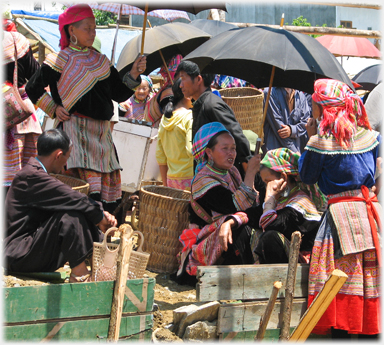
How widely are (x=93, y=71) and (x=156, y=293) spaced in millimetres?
2082

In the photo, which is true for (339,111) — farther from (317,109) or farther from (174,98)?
(174,98)

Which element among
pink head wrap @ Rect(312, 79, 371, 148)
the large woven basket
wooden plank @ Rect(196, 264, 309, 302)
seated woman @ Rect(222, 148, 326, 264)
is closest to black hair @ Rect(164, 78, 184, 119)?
the large woven basket

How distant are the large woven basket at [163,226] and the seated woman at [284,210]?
90cm

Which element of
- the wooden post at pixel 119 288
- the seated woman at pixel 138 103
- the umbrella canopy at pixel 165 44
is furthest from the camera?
the seated woman at pixel 138 103

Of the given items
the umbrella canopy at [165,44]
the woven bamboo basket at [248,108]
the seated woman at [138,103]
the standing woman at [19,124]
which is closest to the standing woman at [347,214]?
the woven bamboo basket at [248,108]

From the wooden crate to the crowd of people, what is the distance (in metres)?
0.71

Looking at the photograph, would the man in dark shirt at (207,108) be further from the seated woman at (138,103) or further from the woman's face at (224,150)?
the seated woman at (138,103)

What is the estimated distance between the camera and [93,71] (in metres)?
A: 4.62

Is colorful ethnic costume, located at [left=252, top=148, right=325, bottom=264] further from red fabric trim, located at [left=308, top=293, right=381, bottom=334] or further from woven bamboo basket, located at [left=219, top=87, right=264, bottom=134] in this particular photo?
woven bamboo basket, located at [left=219, top=87, right=264, bottom=134]

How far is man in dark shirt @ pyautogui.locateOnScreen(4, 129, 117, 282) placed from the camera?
11.9 feet

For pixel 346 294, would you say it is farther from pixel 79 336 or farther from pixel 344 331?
pixel 79 336

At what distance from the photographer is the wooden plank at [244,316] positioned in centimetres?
330

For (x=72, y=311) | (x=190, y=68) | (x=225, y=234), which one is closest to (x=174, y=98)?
(x=190, y=68)

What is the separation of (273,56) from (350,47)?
303 inches
